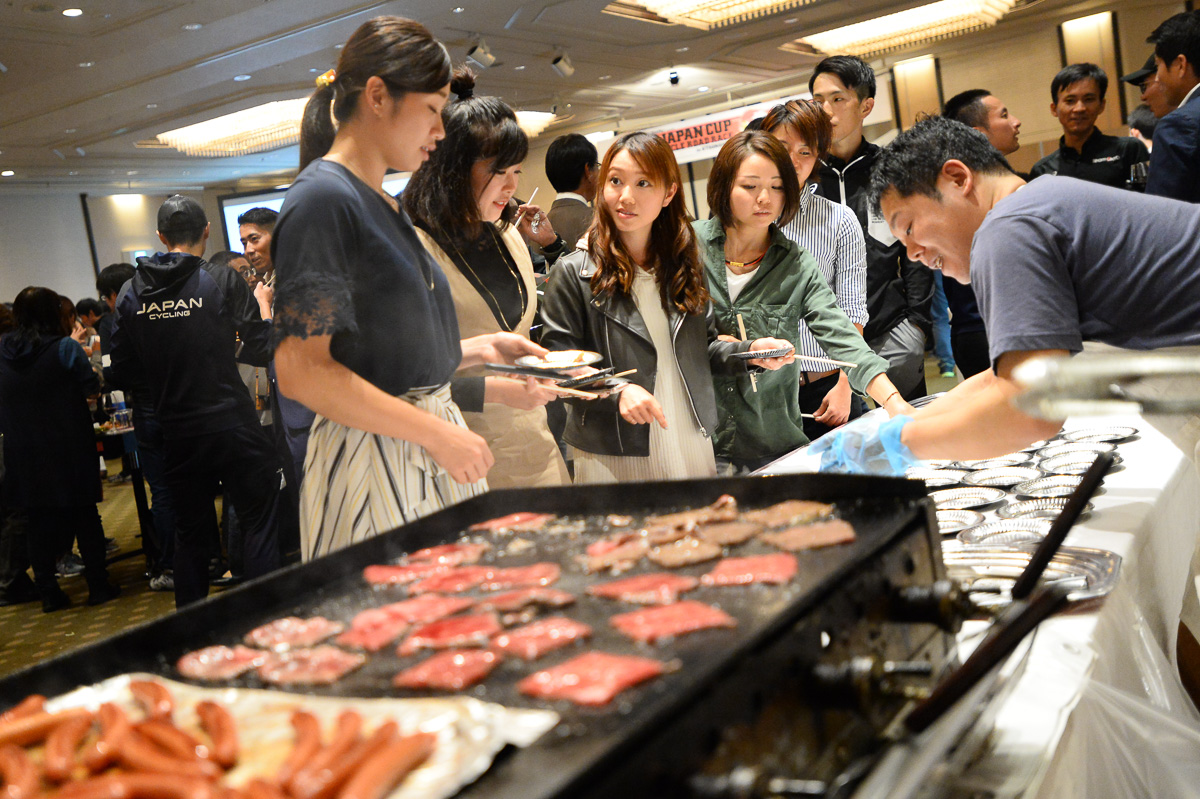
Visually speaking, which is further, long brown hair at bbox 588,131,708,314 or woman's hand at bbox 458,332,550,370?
long brown hair at bbox 588,131,708,314

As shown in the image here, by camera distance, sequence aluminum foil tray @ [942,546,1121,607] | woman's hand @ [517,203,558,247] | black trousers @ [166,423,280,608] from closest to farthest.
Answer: aluminum foil tray @ [942,546,1121,607] → black trousers @ [166,423,280,608] → woman's hand @ [517,203,558,247]

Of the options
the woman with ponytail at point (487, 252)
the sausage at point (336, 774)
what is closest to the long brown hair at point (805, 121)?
the woman with ponytail at point (487, 252)

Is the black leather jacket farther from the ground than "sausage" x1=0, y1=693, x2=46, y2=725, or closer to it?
farther from the ground

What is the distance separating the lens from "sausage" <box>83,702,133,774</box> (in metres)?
0.80

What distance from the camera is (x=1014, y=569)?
141 centimetres

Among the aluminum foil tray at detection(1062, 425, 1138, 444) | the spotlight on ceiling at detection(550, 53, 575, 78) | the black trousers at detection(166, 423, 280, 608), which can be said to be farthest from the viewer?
the spotlight on ceiling at detection(550, 53, 575, 78)

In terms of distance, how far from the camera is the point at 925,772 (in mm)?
868

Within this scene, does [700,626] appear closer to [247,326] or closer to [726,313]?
[726,313]

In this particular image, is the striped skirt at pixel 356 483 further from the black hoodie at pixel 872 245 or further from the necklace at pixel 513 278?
the black hoodie at pixel 872 245

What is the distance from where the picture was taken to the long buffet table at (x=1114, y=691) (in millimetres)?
1043

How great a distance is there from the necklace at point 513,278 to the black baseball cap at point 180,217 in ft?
4.09

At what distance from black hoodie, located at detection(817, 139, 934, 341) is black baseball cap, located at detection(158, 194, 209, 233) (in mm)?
2245

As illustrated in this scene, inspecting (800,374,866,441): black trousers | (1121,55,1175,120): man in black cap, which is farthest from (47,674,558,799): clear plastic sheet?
(1121,55,1175,120): man in black cap

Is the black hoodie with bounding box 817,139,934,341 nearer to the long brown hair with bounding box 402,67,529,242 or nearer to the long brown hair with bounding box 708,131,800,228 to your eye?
the long brown hair with bounding box 708,131,800,228
